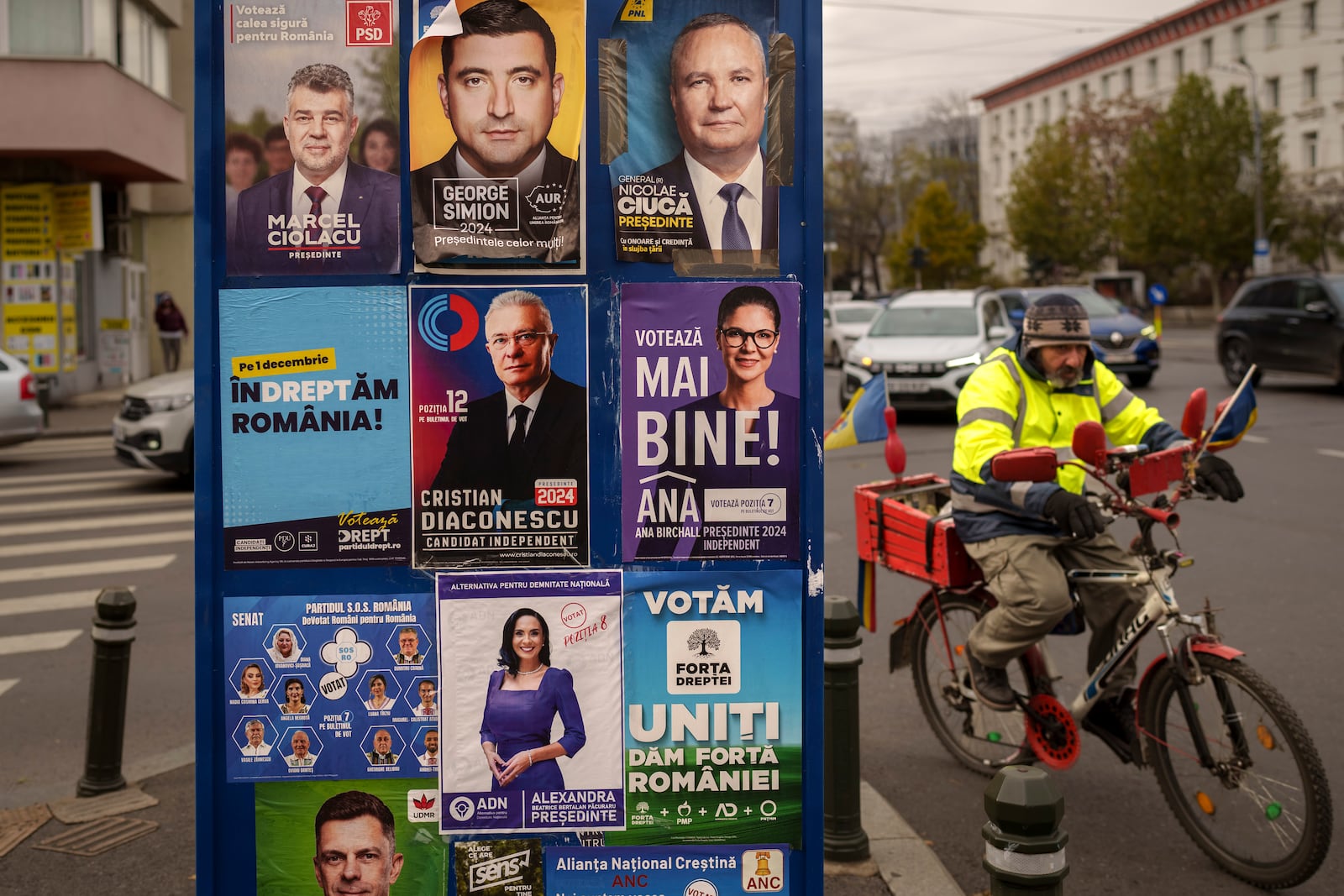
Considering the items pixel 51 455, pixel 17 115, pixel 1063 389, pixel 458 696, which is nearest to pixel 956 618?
pixel 1063 389

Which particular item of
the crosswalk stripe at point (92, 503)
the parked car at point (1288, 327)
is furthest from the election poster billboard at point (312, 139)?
the parked car at point (1288, 327)

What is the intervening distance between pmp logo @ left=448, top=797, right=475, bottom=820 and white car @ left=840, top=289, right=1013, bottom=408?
14.6 metres

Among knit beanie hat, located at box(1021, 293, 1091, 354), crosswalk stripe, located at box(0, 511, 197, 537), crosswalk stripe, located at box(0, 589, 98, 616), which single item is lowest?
crosswalk stripe, located at box(0, 589, 98, 616)

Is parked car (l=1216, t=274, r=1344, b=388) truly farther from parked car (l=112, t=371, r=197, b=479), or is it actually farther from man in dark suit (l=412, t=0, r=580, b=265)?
man in dark suit (l=412, t=0, r=580, b=265)

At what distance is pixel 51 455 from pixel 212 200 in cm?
1675

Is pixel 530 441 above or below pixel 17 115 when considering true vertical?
below

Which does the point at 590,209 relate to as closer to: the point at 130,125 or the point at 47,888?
the point at 47,888

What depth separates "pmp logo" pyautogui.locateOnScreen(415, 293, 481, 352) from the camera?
286 centimetres

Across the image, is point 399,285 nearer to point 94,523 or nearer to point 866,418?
point 866,418

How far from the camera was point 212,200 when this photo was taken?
2.86 meters

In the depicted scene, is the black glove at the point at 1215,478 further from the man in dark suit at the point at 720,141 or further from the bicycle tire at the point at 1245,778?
the man in dark suit at the point at 720,141

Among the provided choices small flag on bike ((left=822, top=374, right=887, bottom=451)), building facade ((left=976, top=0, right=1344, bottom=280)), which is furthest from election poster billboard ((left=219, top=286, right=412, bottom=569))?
building facade ((left=976, top=0, right=1344, bottom=280))

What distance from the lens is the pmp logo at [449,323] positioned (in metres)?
2.86

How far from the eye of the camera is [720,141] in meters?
2.85
